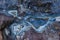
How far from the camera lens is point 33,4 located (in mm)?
1450

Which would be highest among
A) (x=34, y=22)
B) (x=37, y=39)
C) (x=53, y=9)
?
(x=53, y=9)

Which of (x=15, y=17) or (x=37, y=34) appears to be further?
(x=15, y=17)

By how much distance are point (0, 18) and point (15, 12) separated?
0.48ft

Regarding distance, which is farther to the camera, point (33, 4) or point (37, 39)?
point (33, 4)

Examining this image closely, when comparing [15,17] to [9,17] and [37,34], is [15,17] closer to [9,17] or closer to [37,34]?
[9,17]

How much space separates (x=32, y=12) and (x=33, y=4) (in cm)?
7

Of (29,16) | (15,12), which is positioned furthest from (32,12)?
(15,12)

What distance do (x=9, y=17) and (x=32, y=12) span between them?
214 mm

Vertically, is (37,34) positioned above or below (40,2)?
below

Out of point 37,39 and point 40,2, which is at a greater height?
point 40,2

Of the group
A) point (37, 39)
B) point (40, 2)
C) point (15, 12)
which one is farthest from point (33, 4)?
point (37, 39)

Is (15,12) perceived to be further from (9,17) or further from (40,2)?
(40,2)

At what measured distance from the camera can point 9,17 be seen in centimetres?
146

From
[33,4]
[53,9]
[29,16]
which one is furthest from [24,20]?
[53,9]
